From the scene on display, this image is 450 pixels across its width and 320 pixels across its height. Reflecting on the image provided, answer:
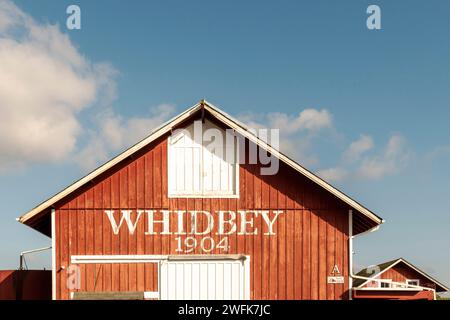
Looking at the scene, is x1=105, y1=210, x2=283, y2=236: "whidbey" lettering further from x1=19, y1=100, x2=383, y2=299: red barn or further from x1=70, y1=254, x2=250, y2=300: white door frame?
x1=70, y1=254, x2=250, y2=300: white door frame

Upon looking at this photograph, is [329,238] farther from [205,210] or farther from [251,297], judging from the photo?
[205,210]

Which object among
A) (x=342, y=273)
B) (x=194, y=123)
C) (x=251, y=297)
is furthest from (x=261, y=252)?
(x=194, y=123)

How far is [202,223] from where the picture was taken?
15.7 meters

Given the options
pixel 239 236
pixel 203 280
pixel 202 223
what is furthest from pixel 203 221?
pixel 203 280

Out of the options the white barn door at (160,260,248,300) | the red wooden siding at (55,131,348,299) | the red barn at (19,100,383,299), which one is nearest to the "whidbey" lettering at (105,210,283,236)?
the red barn at (19,100,383,299)

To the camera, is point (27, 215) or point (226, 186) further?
point (226, 186)

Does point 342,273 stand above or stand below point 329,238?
below

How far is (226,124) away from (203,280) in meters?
4.99

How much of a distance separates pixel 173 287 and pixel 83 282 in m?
2.78

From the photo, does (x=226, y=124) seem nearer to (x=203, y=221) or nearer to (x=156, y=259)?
(x=203, y=221)

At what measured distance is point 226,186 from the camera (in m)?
15.9

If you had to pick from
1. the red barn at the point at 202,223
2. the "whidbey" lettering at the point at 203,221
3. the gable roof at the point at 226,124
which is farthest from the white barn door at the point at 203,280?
the gable roof at the point at 226,124

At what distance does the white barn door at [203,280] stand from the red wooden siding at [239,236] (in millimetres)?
377
